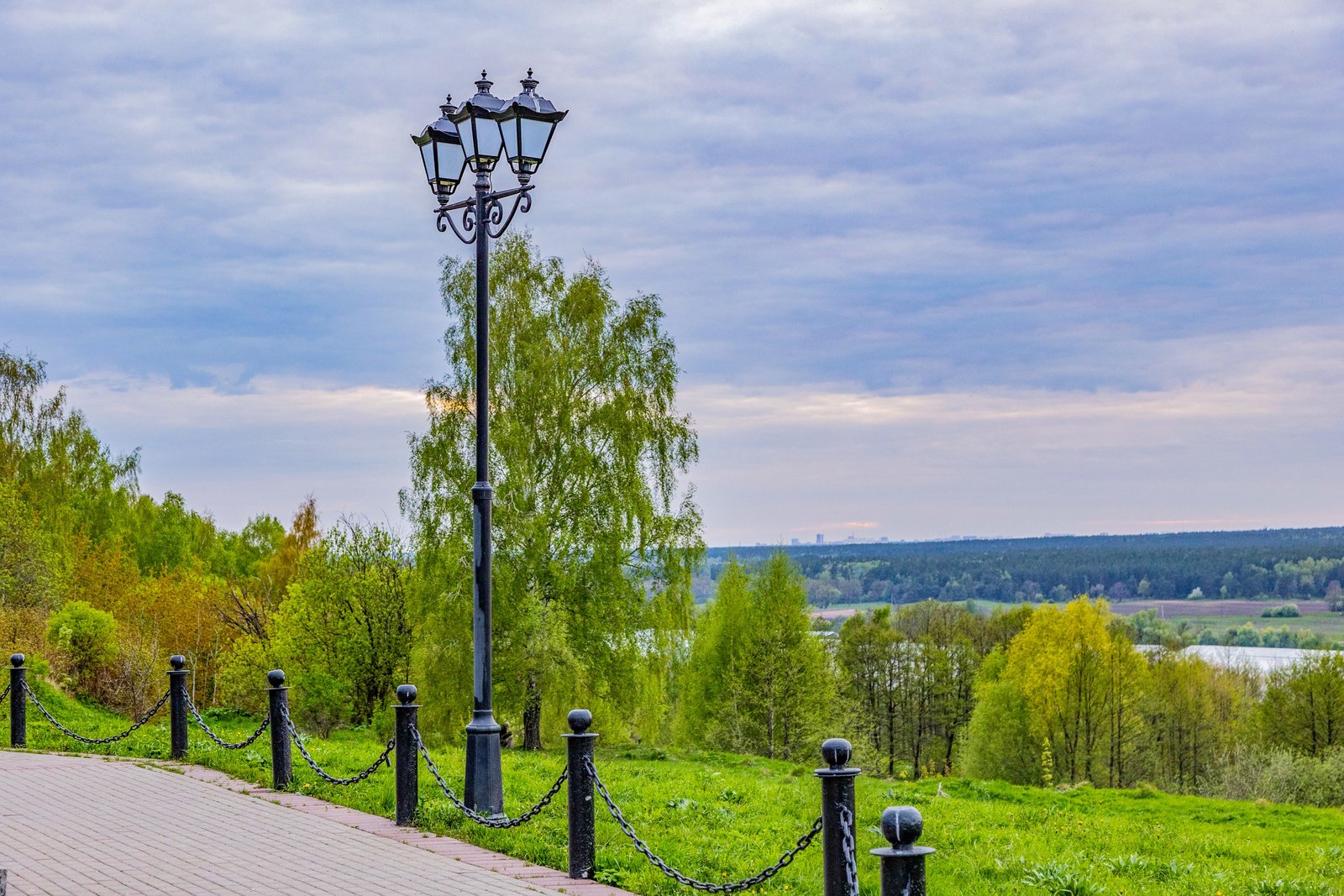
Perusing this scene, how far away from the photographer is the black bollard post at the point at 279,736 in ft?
41.4

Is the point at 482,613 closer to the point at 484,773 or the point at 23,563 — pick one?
the point at 484,773

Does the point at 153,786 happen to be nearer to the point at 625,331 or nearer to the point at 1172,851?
the point at 1172,851

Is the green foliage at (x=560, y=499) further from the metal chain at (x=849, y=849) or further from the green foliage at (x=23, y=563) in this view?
the metal chain at (x=849, y=849)

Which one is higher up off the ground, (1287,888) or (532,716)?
(1287,888)

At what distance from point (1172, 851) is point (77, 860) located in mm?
8883

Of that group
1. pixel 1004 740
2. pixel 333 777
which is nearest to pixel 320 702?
pixel 333 777

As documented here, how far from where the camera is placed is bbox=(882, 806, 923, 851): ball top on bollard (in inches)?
215

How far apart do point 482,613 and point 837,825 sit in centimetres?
499

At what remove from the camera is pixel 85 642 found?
23.3 meters

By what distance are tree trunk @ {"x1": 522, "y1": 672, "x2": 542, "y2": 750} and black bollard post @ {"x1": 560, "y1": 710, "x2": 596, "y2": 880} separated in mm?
16305

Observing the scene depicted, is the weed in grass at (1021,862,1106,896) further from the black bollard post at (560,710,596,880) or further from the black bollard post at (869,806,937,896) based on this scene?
the black bollard post at (869,806,937,896)

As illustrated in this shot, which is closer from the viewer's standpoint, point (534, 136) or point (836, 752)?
point (836, 752)

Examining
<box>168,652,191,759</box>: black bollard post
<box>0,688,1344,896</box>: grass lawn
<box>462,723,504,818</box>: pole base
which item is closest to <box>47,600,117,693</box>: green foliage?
<box>0,688,1344,896</box>: grass lawn

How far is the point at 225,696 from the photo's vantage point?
28.9 metres
